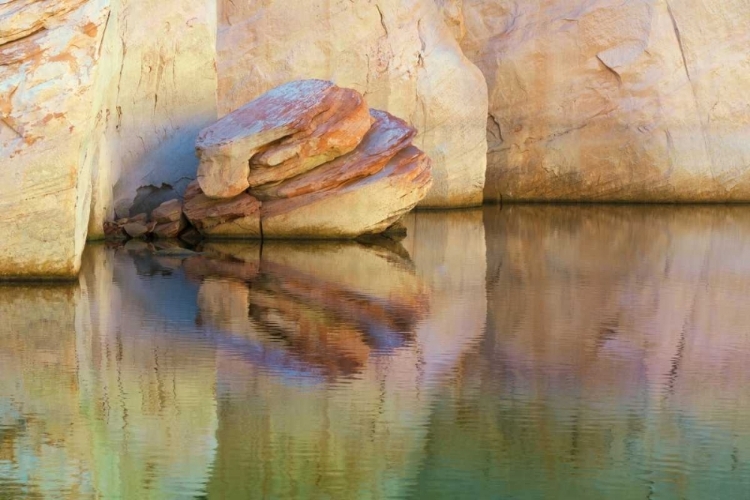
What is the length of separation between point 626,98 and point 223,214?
25.5ft

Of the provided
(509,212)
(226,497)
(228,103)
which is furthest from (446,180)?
(226,497)

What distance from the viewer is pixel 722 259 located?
11.5 m

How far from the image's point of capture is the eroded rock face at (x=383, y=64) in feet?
53.0

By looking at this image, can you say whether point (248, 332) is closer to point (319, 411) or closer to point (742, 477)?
point (319, 411)

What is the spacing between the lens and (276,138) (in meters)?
12.0

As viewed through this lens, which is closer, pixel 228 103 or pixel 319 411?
pixel 319 411

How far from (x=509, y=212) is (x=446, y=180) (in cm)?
93

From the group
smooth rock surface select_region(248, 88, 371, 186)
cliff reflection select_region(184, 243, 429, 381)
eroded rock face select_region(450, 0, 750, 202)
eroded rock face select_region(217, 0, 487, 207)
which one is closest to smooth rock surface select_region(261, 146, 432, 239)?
smooth rock surface select_region(248, 88, 371, 186)

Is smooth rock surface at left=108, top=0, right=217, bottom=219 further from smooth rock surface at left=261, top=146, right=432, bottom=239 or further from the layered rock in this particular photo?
smooth rock surface at left=261, top=146, right=432, bottom=239

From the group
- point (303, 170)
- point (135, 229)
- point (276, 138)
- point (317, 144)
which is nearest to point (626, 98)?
point (303, 170)

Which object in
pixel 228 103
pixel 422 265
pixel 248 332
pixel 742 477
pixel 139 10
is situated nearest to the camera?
pixel 742 477

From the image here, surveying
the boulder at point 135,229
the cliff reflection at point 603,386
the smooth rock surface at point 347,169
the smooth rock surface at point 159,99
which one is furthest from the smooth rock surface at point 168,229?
the cliff reflection at point 603,386

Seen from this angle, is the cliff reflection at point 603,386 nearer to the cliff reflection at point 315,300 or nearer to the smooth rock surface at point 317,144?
the cliff reflection at point 315,300

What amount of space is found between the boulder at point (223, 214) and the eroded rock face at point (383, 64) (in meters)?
3.48
